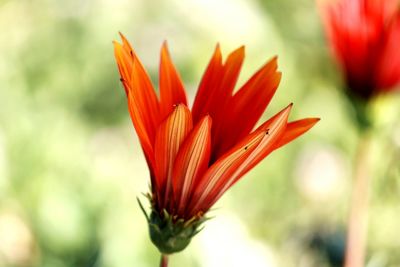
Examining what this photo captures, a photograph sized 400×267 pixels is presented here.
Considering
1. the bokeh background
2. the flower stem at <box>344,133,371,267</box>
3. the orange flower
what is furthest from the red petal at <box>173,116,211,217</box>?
the bokeh background

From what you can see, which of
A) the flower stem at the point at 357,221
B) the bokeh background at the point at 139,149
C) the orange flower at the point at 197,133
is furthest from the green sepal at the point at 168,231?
the bokeh background at the point at 139,149

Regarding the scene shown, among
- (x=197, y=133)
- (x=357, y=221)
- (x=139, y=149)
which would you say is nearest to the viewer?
(x=197, y=133)

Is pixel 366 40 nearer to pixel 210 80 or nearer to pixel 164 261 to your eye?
pixel 210 80

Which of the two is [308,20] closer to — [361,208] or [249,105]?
[361,208]

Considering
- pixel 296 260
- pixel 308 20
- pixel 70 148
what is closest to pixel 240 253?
pixel 296 260

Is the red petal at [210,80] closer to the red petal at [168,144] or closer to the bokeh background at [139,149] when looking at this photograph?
the red petal at [168,144]

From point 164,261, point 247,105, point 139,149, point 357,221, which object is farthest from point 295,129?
point 139,149
